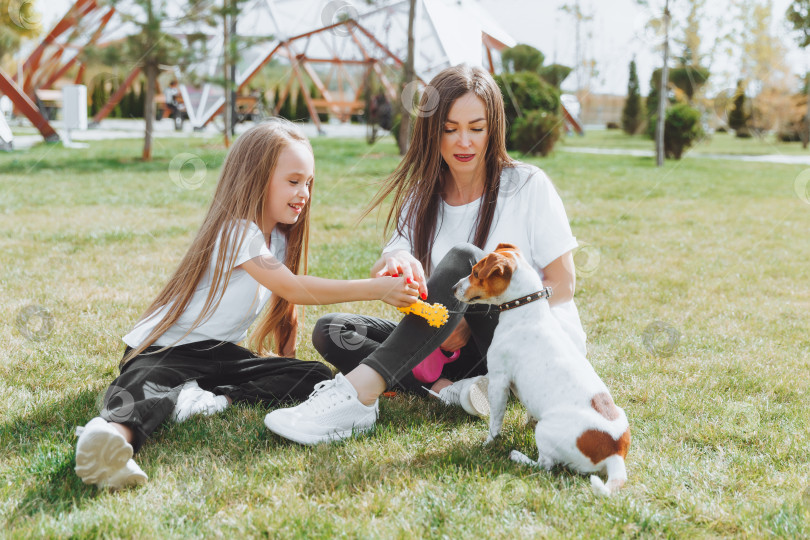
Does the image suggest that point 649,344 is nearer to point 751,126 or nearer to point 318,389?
point 318,389

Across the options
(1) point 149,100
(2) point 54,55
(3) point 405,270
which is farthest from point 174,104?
(3) point 405,270

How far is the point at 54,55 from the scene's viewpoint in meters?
20.7

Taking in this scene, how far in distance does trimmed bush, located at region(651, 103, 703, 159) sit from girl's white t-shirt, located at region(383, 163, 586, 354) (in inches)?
539

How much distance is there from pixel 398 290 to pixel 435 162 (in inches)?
29.1

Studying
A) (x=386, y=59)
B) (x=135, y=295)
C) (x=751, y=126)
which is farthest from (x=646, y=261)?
(x=751, y=126)

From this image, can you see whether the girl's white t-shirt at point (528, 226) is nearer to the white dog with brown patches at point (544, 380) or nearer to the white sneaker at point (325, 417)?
the white dog with brown patches at point (544, 380)

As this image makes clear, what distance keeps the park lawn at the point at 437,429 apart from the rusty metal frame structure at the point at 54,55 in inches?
286

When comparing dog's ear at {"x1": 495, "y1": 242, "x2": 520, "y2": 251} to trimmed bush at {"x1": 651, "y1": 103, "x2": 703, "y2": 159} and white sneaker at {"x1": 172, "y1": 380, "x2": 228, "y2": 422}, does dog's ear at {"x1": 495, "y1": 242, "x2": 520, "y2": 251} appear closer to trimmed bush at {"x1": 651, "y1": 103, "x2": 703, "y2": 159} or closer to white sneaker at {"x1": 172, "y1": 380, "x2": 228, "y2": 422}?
white sneaker at {"x1": 172, "y1": 380, "x2": 228, "y2": 422}

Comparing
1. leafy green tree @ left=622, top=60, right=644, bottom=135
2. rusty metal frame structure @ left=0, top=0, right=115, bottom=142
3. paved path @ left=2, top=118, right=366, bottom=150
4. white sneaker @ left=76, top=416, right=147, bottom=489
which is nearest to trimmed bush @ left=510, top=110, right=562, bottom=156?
paved path @ left=2, top=118, right=366, bottom=150

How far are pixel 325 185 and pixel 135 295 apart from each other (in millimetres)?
5595

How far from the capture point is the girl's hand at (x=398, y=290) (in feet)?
7.79

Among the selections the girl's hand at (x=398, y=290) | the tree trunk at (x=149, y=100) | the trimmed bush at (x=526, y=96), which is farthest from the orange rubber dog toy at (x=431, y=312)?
the trimmed bush at (x=526, y=96)

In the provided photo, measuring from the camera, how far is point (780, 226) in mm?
7633

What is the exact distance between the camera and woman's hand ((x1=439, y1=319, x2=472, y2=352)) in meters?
2.71
